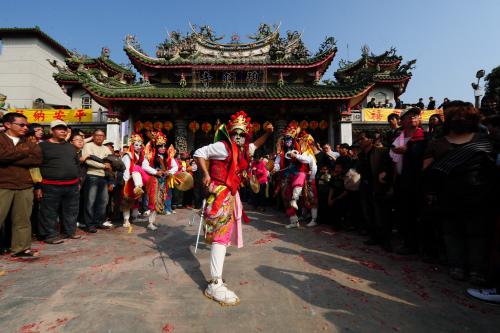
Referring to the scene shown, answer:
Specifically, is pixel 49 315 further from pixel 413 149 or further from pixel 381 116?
pixel 381 116

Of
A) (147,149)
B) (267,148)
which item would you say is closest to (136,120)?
(267,148)

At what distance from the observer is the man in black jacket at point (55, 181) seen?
4.88 metres

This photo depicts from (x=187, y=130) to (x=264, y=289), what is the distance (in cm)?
1311

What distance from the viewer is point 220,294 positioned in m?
2.70

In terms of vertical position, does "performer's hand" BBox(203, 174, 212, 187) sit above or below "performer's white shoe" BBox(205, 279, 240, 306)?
above

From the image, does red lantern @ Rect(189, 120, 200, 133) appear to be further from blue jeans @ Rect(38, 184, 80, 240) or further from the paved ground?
the paved ground

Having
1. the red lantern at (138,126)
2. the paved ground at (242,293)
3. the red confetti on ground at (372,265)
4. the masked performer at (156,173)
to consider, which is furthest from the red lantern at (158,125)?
the red confetti on ground at (372,265)

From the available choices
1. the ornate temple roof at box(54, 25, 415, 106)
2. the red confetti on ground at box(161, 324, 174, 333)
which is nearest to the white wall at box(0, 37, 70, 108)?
the ornate temple roof at box(54, 25, 415, 106)

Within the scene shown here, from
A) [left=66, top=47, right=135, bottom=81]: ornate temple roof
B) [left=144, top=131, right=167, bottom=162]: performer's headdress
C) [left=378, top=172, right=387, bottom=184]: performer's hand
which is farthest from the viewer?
[left=66, top=47, right=135, bottom=81]: ornate temple roof

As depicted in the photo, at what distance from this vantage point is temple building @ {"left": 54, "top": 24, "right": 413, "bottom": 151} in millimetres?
13273

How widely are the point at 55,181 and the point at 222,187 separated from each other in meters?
3.66

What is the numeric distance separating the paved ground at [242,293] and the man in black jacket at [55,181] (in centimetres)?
41

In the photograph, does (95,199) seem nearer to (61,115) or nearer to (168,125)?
(168,125)

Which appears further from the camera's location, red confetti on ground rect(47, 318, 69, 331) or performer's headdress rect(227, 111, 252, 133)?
performer's headdress rect(227, 111, 252, 133)
